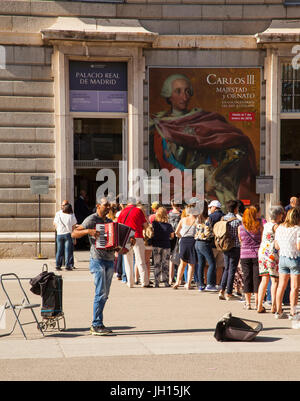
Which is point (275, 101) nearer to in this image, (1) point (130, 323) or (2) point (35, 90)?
(2) point (35, 90)

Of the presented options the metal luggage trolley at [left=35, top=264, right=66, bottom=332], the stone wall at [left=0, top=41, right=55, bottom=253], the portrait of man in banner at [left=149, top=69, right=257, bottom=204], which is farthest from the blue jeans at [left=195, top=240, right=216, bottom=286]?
the stone wall at [left=0, top=41, right=55, bottom=253]

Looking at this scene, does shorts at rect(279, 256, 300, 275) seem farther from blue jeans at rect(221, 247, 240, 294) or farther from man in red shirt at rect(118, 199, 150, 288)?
man in red shirt at rect(118, 199, 150, 288)

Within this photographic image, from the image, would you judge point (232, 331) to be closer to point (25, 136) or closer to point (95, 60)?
point (25, 136)

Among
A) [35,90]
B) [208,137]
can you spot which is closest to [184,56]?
[208,137]

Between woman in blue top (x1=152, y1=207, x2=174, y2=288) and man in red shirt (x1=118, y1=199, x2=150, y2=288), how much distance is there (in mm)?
291

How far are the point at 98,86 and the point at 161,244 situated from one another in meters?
7.38

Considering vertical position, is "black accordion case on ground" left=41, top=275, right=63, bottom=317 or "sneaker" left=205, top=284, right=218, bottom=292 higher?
"black accordion case on ground" left=41, top=275, right=63, bottom=317

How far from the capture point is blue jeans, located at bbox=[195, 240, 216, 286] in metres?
14.8

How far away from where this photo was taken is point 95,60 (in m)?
21.2

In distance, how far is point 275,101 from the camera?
21.6 m

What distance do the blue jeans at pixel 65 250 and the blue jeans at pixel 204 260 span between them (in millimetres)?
4310

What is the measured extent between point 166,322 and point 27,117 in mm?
11218

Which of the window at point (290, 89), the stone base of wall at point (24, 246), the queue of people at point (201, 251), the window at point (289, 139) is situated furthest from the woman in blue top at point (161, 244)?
the window at point (290, 89)

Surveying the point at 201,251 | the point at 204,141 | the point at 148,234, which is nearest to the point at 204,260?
the point at 201,251
